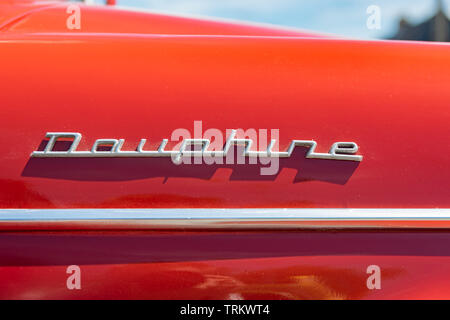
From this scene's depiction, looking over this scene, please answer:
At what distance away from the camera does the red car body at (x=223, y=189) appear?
3.47 feet

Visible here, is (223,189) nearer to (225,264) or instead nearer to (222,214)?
(222,214)

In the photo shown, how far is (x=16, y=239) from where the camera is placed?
3.48ft

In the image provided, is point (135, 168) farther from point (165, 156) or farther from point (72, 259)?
point (72, 259)

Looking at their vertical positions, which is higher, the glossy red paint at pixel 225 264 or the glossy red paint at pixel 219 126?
the glossy red paint at pixel 219 126

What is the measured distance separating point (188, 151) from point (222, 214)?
0.49ft

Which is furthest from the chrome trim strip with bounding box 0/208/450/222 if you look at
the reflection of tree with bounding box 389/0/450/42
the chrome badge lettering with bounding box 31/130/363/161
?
the reflection of tree with bounding box 389/0/450/42

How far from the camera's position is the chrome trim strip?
1051 mm

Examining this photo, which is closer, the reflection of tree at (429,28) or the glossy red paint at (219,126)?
the glossy red paint at (219,126)

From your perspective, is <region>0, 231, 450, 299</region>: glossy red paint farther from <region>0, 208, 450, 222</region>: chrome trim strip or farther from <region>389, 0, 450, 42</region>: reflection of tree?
<region>389, 0, 450, 42</region>: reflection of tree

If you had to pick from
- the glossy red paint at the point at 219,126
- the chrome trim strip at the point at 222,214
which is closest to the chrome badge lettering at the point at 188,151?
the glossy red paint at the point at 219,126

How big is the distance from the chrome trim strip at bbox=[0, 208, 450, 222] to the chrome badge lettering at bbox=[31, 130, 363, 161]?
0.11 meters

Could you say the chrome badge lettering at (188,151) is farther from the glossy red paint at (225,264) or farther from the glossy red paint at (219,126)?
the glossy red paint at (225,264)

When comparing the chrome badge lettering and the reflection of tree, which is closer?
the chrome badge lettering

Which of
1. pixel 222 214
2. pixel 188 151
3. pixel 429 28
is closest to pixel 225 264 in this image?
pixel 222 214
